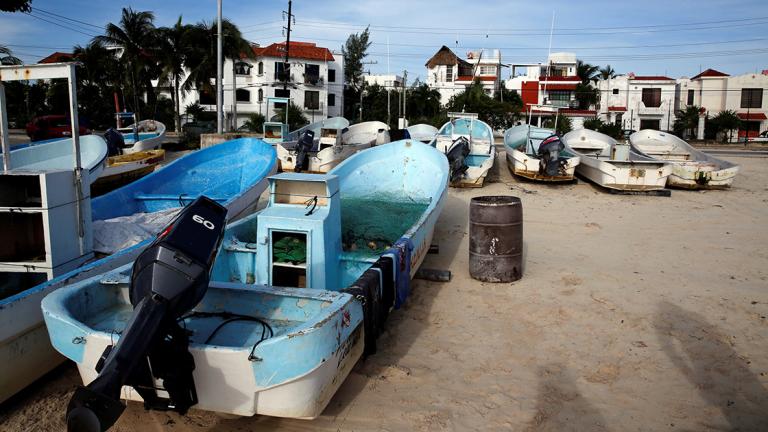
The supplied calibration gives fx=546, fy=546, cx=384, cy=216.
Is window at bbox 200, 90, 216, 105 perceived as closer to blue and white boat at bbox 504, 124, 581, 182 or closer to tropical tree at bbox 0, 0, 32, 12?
tropical tree at bbox 0, 0, 32, 12

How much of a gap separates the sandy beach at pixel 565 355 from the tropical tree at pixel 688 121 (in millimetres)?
42857

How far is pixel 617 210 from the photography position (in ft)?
36.3

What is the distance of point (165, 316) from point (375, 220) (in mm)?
4130

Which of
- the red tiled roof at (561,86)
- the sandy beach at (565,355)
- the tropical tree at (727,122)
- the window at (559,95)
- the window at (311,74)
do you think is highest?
the window at (311,74)

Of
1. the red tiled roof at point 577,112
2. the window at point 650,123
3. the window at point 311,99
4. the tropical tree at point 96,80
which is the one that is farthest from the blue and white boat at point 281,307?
the window at point 650,123

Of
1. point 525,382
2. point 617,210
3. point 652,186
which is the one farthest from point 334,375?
point 652,186

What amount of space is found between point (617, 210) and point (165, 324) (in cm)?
1015

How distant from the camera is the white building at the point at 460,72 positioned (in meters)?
52.6

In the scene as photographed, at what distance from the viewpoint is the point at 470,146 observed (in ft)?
48.2

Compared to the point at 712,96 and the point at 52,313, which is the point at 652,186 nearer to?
the point at 52,313

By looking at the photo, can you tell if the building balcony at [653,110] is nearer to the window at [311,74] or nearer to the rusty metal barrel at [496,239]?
the window at [311,74]

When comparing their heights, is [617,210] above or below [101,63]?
below

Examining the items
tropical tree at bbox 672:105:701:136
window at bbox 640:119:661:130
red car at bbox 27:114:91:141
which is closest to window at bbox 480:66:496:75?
window at bbox 640:119:661:130

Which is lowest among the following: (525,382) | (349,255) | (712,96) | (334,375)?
(525,382)
